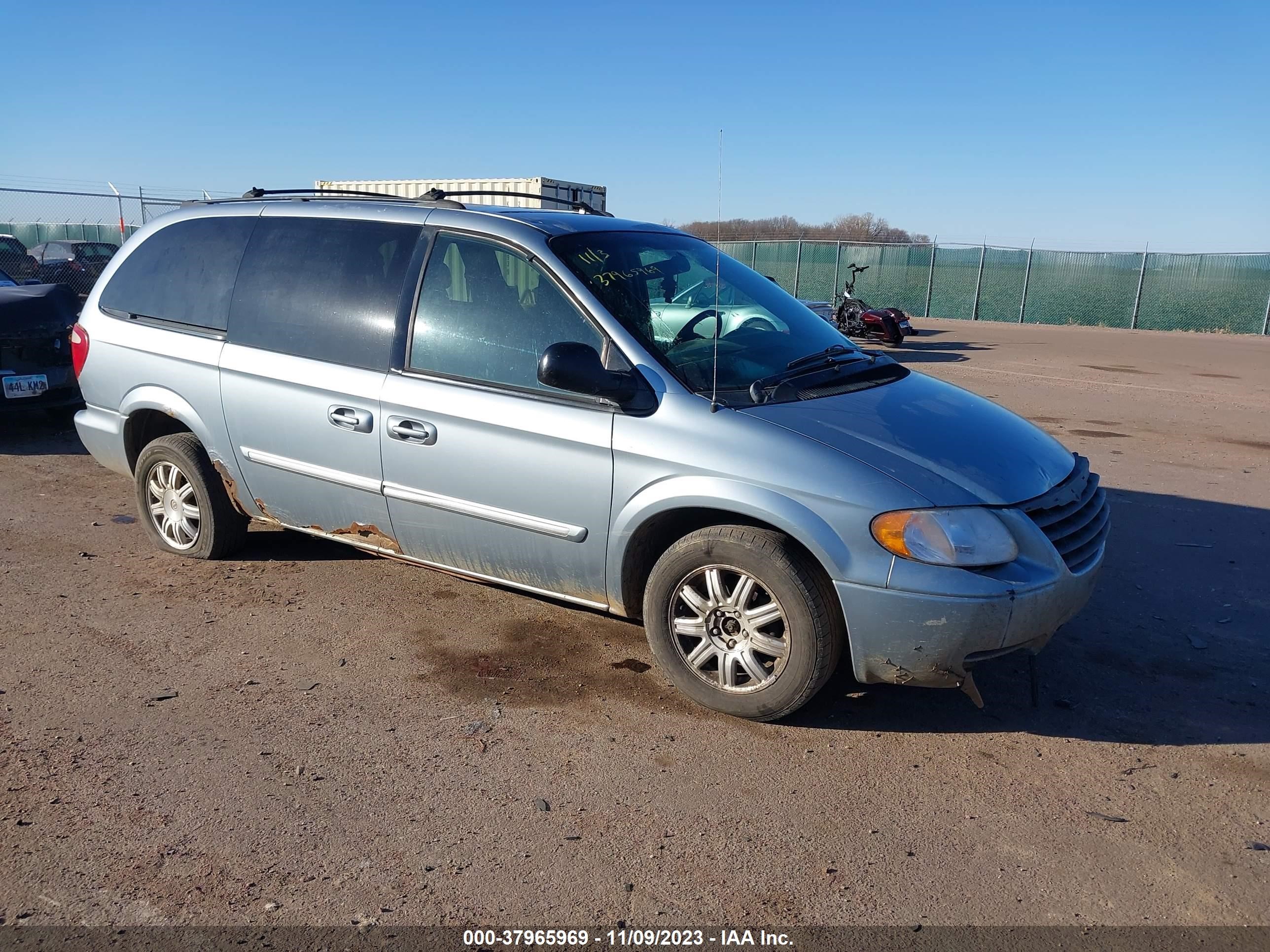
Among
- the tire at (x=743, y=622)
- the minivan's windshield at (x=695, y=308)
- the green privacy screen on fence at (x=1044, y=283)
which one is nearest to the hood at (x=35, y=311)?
the minivan's windshield at (x=695, y=308)

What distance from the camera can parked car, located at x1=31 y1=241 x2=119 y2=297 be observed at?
787 inches

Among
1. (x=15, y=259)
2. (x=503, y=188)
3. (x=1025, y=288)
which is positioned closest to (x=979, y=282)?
(x=1025, y=288)

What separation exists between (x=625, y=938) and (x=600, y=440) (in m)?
1.90

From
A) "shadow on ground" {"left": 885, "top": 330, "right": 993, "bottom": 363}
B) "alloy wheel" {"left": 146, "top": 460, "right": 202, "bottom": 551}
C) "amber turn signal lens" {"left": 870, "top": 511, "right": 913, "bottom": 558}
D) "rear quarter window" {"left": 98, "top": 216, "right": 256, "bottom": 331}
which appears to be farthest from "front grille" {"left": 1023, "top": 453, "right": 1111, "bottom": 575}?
"shadow on ground" {"left": 885, "top": 330, "right": 993, "bottom": 363}

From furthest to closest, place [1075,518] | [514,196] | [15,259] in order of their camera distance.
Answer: [15,259]
[514,196]
[1075,518]

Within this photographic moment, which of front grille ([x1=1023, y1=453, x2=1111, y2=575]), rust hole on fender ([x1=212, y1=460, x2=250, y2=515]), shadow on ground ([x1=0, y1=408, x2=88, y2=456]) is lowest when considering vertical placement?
shadow on ground ([x1=0, y1=408, x2=88, y2=456])

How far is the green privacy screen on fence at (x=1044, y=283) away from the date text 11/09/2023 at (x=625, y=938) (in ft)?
89.0

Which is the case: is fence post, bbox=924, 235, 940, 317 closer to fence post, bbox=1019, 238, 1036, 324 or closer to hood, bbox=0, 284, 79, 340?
fence post, bbox=1019, 238, 1036, 324

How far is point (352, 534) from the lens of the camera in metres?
4.85

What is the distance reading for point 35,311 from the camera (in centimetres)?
869

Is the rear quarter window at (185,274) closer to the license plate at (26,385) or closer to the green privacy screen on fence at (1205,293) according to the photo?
the license plate at (26,385)

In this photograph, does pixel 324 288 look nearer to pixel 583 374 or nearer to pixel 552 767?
pixel 583 374

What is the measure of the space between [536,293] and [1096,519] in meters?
2.57

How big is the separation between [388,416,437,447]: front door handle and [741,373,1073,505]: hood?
4.73 feet
